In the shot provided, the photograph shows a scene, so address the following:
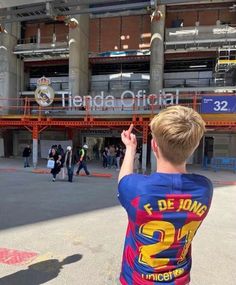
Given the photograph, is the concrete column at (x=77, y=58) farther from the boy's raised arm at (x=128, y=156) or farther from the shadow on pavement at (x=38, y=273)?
the boy's raised arm at (x=128, y=156)

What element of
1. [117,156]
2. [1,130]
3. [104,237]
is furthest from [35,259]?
[1,130]

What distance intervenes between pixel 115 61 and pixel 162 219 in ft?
89.7

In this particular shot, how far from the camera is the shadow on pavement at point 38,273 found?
4234 mm

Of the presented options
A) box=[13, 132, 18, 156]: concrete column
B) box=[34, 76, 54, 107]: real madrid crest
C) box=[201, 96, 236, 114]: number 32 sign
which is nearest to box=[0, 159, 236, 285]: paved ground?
box=[201, 96, 236, 114]: number 32 sign

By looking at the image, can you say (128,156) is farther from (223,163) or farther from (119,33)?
(119,33)

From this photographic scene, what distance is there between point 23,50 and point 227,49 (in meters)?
16.4

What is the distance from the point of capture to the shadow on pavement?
13.9ft

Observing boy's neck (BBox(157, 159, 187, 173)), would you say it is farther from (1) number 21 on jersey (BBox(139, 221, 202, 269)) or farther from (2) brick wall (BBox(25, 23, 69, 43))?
(2) brick wall (BBox(25, 23, 69, 43))

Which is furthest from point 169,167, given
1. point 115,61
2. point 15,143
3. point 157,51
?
point 15,143

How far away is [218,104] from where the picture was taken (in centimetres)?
1694

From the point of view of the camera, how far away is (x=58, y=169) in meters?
14.0

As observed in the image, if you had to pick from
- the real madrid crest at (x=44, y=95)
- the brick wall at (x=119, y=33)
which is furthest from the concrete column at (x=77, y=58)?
the real madrid crest at (x=44, y=95)

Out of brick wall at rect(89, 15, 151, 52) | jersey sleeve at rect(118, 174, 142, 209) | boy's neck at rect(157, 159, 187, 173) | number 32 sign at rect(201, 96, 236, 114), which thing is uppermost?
brick wall at rect(89, 15, 151, 52)

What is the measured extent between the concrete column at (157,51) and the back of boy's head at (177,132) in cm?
2361
